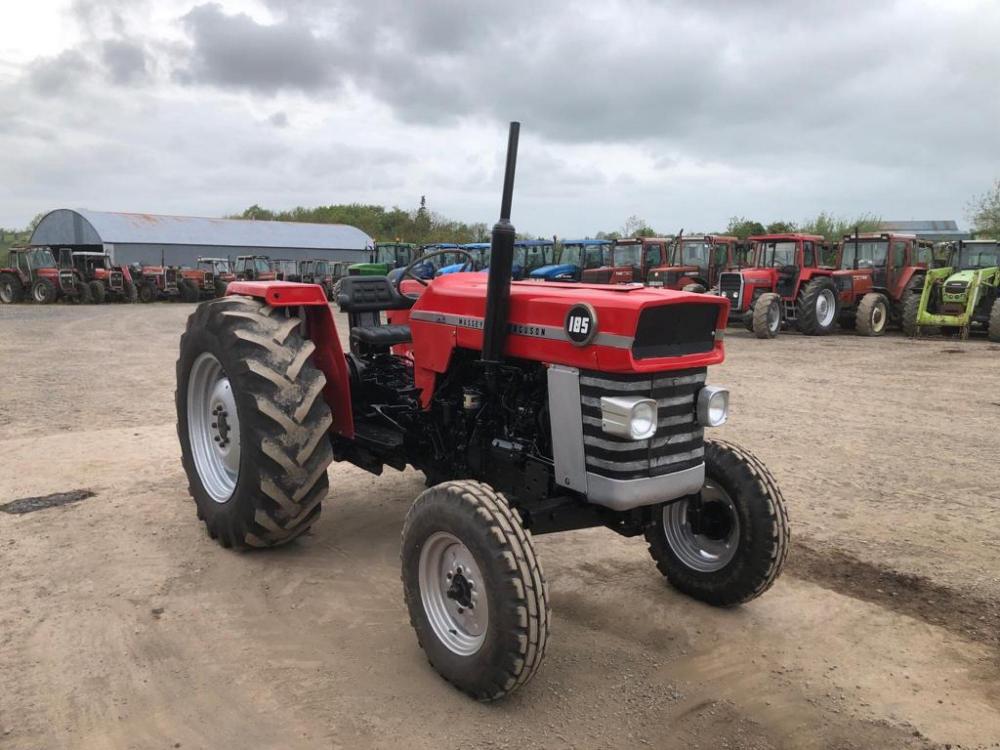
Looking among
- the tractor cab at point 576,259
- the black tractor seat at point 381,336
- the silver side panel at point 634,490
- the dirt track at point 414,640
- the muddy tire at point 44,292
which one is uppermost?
the tractor cab at point 576,259

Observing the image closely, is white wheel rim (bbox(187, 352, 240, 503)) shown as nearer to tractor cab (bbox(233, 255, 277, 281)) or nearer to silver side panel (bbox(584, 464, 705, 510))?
silver side panel (bbox(584, 464, 705, 510))

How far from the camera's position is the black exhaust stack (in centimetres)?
297

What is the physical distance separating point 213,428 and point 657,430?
8.41 feet

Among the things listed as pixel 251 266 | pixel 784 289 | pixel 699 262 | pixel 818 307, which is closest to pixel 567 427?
pixel 818 307

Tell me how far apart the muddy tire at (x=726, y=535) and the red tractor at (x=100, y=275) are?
1043 inches

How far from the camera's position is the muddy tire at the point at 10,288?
26.1 m

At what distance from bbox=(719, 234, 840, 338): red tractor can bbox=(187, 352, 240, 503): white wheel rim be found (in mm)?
12890

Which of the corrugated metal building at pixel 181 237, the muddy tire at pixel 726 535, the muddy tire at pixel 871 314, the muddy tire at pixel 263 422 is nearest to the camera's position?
the muddy tire at pixel 726 535

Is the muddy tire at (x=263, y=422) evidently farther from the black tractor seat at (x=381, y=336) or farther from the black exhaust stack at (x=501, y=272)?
the black exhaust stack at (x=501, y=272)

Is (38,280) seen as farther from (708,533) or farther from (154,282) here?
(708,533)

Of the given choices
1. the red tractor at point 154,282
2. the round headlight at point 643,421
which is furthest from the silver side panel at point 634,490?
the red tractor at point 154,282

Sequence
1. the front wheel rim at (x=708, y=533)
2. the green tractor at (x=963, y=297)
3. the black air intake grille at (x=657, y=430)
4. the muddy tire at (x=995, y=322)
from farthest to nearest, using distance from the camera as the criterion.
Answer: the green tractor at (x=963, y=297) → the muddy tire at (x=995, y=322) → the front wheel rim at (x=708, y=533) → the black air intake grille at (x=657, y=430)

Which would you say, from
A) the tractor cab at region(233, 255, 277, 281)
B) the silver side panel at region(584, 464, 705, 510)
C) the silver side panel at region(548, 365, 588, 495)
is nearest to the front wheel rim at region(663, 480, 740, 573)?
the silver side panel at region(584, 464, 705, 510)

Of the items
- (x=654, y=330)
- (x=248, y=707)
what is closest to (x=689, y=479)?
(x=654, y=330)
